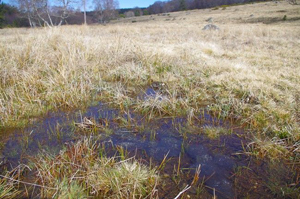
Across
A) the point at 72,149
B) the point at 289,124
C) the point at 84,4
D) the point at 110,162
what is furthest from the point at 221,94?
the point at 84,4

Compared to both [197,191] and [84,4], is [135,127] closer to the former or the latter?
[197,191]

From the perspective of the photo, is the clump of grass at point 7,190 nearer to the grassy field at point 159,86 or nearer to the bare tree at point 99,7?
the grassy field at point 159,86

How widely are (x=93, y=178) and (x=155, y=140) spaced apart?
0.89 metres

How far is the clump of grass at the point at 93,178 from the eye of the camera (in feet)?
4.71

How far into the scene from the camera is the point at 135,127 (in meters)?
2.45

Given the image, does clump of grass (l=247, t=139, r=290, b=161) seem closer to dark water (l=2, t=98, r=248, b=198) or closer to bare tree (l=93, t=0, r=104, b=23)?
dark water (l=2, t=98, r=248, b=198)

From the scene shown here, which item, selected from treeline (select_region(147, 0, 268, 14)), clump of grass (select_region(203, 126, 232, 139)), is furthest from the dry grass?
treeline (select_region(147, 0, 268, 14))

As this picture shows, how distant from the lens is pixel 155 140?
219 centimetres

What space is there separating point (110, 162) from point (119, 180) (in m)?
0.28

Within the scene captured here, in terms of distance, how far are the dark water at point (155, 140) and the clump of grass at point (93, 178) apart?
34 centimetres

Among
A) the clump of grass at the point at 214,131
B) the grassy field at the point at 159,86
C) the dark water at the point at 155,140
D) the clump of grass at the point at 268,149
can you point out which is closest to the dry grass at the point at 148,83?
the grassy field at the point at 159,86

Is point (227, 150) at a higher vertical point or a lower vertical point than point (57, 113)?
lower

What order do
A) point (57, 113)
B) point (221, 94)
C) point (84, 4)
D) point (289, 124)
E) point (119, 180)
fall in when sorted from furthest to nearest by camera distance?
point (84, 4) < point (221, 94) < point (57, 113) < point (289, 124) < point (119, 180)

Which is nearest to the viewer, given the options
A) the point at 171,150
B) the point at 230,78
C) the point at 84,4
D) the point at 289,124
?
the point at 171,150
